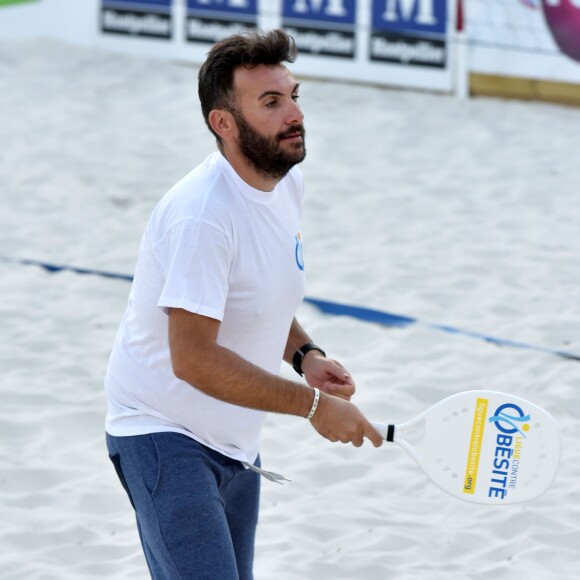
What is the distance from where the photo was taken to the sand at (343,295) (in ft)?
12.0

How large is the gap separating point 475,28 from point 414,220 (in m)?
2.99

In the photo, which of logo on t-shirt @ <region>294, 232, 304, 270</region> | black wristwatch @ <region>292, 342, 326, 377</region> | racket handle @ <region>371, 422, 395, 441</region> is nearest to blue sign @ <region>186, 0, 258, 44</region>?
black wristwatch @ <region>292, 342, 326, 377</region>

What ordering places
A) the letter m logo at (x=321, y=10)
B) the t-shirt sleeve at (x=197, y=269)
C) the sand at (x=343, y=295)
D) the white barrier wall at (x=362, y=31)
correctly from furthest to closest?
the letter m logo at (x=321, y=10) < the white barrier wall at (x=362, y=31) < the sand at (x=343, y=295) < the t-shirt sleeve at (x=197, y=269)

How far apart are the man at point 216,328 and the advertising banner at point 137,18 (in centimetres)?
849

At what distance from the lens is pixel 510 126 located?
8586mm

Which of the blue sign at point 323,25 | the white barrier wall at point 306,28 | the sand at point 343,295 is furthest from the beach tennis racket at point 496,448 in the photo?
the blue sign at point 323,25

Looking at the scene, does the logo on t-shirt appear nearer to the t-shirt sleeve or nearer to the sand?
the t-shirt sleeve

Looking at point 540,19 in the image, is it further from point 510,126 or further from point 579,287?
point 579,287

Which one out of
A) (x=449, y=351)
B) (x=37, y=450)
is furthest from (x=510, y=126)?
(x=37, y=450)

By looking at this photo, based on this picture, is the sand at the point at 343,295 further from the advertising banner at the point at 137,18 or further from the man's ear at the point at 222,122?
the man's ear at the point at 222,122

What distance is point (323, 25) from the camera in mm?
9883

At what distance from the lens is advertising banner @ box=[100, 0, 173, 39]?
10.6 metres

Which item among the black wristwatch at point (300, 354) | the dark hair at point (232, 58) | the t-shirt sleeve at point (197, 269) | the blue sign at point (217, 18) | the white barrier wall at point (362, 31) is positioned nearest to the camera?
the t-shirt sleeve at point (197, 269)

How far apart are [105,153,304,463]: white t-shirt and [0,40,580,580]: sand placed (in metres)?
1.17
